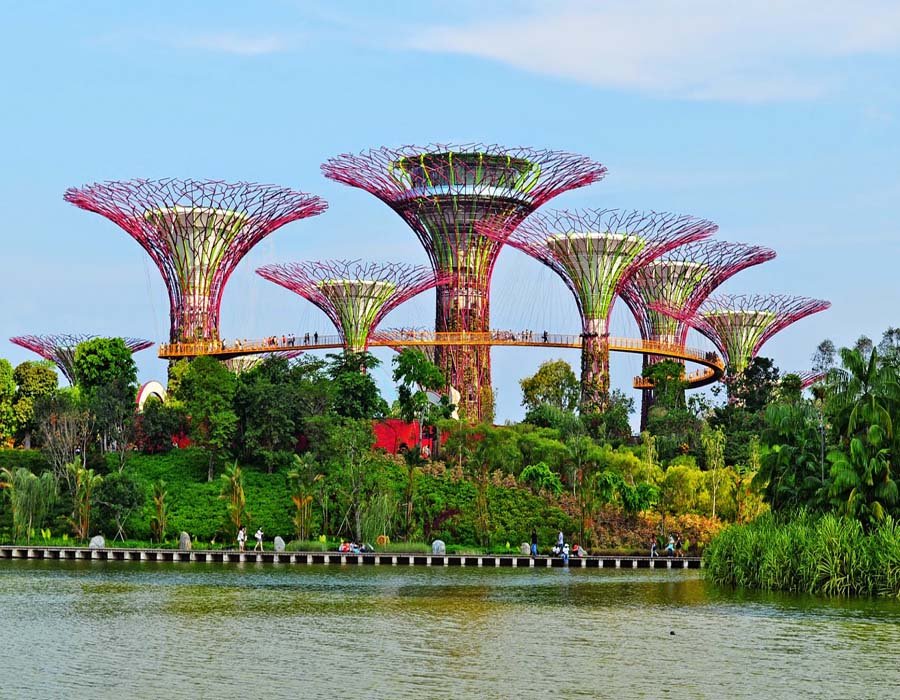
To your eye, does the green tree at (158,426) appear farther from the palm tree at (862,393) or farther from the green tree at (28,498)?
the palm tree at (862,393)

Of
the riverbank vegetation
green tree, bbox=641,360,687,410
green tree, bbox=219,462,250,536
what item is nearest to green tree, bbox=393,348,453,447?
the riverbank vegetation

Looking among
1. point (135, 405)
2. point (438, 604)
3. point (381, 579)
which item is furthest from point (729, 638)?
point (135, 405)

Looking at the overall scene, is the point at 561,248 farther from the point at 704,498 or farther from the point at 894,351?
the point at 894,351

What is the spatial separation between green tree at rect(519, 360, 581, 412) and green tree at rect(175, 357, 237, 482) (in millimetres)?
31188

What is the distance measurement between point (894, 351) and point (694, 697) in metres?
18.9

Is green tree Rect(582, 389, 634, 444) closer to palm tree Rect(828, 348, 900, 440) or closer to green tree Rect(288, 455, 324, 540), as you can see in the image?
green tree Rect(288, 455, 324, 540)

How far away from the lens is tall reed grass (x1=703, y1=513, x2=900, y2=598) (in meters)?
34.2

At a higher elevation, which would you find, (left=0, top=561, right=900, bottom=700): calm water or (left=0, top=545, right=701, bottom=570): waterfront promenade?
(left=0, top=545, right=701, bottom=570): waterfront promenade

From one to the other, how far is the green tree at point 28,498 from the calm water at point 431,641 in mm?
→ 14029

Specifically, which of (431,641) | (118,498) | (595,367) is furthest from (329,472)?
(431,641)

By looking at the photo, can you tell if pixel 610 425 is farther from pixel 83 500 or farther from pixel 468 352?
pixel 83 500

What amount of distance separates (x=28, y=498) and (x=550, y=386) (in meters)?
45.0

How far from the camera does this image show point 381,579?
42438 mm

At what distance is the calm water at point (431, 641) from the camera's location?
22109 millimetres
